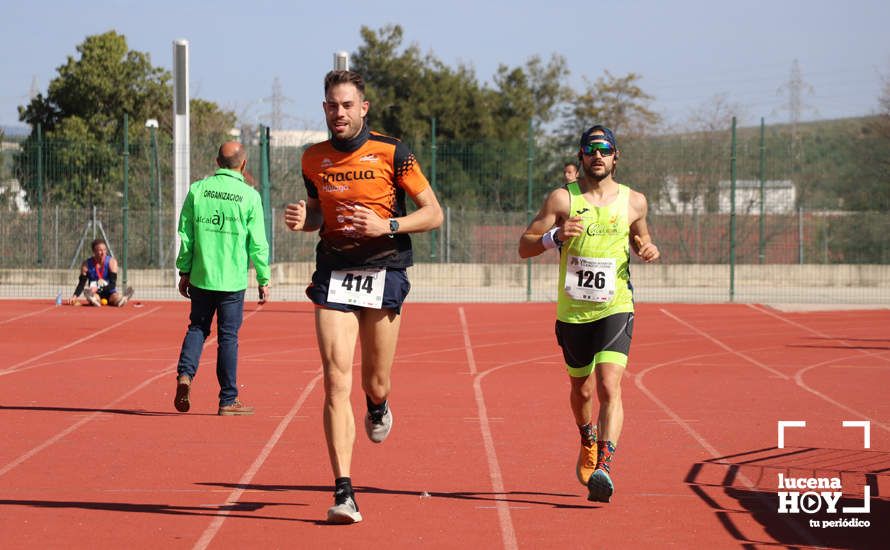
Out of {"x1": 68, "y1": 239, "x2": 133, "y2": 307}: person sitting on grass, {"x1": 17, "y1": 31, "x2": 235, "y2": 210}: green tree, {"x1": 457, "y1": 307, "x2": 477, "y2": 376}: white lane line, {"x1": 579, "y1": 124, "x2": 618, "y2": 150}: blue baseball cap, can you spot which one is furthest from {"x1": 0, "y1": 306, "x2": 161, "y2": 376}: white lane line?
{"x1": 17, "y1": 31, "x2": 235, "y2": 210}: green tree

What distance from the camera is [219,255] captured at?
31.6 ft

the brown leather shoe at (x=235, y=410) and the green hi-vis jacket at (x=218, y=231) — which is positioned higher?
the green hi-vis jacket at (x=218, y=231)

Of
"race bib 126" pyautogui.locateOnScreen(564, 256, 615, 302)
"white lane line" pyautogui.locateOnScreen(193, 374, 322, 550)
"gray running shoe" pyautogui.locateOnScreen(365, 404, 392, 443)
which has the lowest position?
"white lane line" pyautogui.locateOnScreen(193, 374, 322, 550)

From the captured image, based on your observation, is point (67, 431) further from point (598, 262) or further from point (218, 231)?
point (598, 262)

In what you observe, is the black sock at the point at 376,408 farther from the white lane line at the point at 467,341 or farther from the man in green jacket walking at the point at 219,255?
the white lane line at the point at 467,341

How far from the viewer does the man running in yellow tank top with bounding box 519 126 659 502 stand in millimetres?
6891

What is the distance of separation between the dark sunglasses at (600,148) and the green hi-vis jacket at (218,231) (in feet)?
11.1

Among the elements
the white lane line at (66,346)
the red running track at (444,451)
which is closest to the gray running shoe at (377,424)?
the red running track at (444,451)

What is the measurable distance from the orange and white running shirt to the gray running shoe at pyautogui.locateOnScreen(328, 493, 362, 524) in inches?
45.8

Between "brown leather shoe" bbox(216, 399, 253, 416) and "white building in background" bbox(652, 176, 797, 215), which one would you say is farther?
"white building in background" bbox(652, 176, 797, 215)

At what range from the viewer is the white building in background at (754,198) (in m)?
26.7

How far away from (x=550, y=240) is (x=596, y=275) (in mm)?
311

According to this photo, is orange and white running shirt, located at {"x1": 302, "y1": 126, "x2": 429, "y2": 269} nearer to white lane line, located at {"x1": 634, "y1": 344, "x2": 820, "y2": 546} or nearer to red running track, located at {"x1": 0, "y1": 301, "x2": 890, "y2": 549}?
red running track, located at {"x1": 0, "y1": 301, "x2": 890, "y2": 549}

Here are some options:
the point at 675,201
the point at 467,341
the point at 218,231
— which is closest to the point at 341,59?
the point at 467,341
